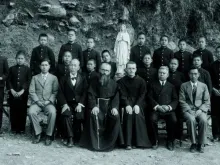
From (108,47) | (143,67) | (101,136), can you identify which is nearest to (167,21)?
(108,47)

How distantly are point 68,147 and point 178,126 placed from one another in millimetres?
2278

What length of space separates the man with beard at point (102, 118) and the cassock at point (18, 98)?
1510 mm

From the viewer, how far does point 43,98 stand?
704 cm

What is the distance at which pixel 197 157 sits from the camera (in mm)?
6164

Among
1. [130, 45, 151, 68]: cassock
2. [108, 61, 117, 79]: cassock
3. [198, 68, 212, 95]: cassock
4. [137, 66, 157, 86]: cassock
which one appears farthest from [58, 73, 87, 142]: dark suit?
[198, 68, 212, 95]: cassock

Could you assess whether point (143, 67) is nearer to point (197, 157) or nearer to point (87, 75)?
point (87, 75)

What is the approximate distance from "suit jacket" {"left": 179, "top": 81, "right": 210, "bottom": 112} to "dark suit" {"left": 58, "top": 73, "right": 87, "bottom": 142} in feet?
6.73

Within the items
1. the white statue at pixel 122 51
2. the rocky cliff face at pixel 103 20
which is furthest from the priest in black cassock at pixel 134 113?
the rocky cliff face at pixel 103 20

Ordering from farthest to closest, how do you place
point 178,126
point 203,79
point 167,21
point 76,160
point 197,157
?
point 167,21 < point 203,79 < point 178,126 < point 197,157 < point 76,160

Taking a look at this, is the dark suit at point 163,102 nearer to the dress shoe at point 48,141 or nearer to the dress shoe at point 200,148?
the dress shoe at point 200,148

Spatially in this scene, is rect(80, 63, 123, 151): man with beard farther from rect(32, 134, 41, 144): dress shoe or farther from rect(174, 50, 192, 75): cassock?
rect(174, 50, 192, 75): cassock

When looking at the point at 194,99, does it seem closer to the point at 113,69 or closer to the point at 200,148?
the point at 200,148

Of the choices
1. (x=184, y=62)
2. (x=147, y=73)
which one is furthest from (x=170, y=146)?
(x=184, y=62)

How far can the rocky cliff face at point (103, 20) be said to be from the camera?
11.7 meters
